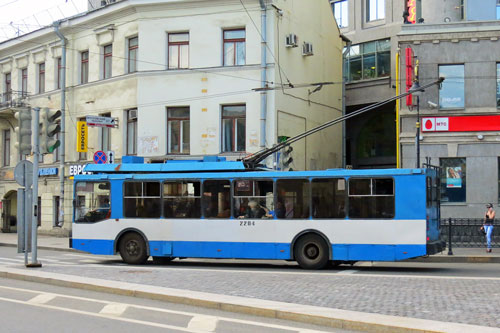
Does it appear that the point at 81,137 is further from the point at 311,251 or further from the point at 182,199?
the point at 311,251

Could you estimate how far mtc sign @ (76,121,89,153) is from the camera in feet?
98.9

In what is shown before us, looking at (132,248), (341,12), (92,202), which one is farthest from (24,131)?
(341,12)

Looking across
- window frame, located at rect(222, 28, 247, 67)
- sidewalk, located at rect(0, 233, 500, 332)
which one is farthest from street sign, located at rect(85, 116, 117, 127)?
sidewalk, located at rect(0, 233, 500, 332)

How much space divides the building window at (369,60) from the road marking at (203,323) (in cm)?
2852

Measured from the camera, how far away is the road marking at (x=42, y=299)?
11031mm

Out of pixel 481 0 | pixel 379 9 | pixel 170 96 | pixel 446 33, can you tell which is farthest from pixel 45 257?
pixel 379 9

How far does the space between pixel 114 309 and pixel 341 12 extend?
32926 mm

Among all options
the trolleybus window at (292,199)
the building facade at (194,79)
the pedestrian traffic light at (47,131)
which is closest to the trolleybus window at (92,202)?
the pedestrian traffic light at (47,131)

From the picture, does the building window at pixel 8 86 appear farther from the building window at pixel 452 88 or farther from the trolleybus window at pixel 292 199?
the trolleybus window at pixel 292 199

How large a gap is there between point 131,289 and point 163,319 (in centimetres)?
276

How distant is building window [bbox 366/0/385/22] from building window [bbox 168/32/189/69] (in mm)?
14651

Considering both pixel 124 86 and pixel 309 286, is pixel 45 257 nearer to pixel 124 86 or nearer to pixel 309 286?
pixel 124 86

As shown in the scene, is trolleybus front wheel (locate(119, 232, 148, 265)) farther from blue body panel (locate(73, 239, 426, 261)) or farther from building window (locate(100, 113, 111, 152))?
building window (locate(100, 113, 111, 152))

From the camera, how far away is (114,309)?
1020 cm
